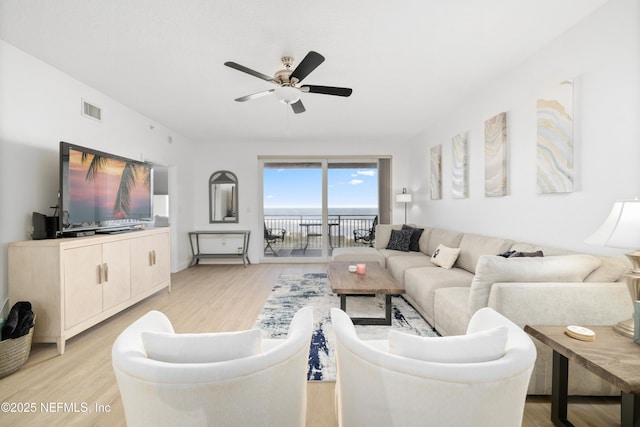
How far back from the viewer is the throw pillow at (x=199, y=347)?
3.04 feet

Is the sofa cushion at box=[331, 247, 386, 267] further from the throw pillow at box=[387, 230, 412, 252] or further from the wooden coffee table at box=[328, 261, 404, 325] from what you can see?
the wooden coffee table at box=[328, 261, 404, 325]

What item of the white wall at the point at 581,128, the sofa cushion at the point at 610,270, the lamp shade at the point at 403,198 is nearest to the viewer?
the sofa cushion at the point at 610,270

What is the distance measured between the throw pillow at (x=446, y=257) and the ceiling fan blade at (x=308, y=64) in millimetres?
2577

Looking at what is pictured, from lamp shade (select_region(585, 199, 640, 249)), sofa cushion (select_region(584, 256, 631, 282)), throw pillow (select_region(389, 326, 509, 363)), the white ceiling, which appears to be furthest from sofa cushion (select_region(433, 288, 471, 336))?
the white ceiling

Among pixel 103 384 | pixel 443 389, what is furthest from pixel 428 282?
pixel 103 384

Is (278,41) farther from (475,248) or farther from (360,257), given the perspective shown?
(360,257)

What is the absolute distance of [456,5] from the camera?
1959 mm

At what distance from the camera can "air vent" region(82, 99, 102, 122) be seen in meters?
3.17

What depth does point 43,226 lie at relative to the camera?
8.43 feet

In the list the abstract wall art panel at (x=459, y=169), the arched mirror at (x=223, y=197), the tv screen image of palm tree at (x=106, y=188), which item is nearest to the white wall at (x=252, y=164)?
the arched mirror at (x=223, y=197)

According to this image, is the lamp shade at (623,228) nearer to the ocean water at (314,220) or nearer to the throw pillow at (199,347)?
the throw pillow at (199,347)

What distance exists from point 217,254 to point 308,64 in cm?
455

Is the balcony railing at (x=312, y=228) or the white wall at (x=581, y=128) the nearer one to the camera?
the white wall at (x=581, y=128)

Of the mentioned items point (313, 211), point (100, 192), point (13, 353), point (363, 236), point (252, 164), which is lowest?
point (13, 353)
